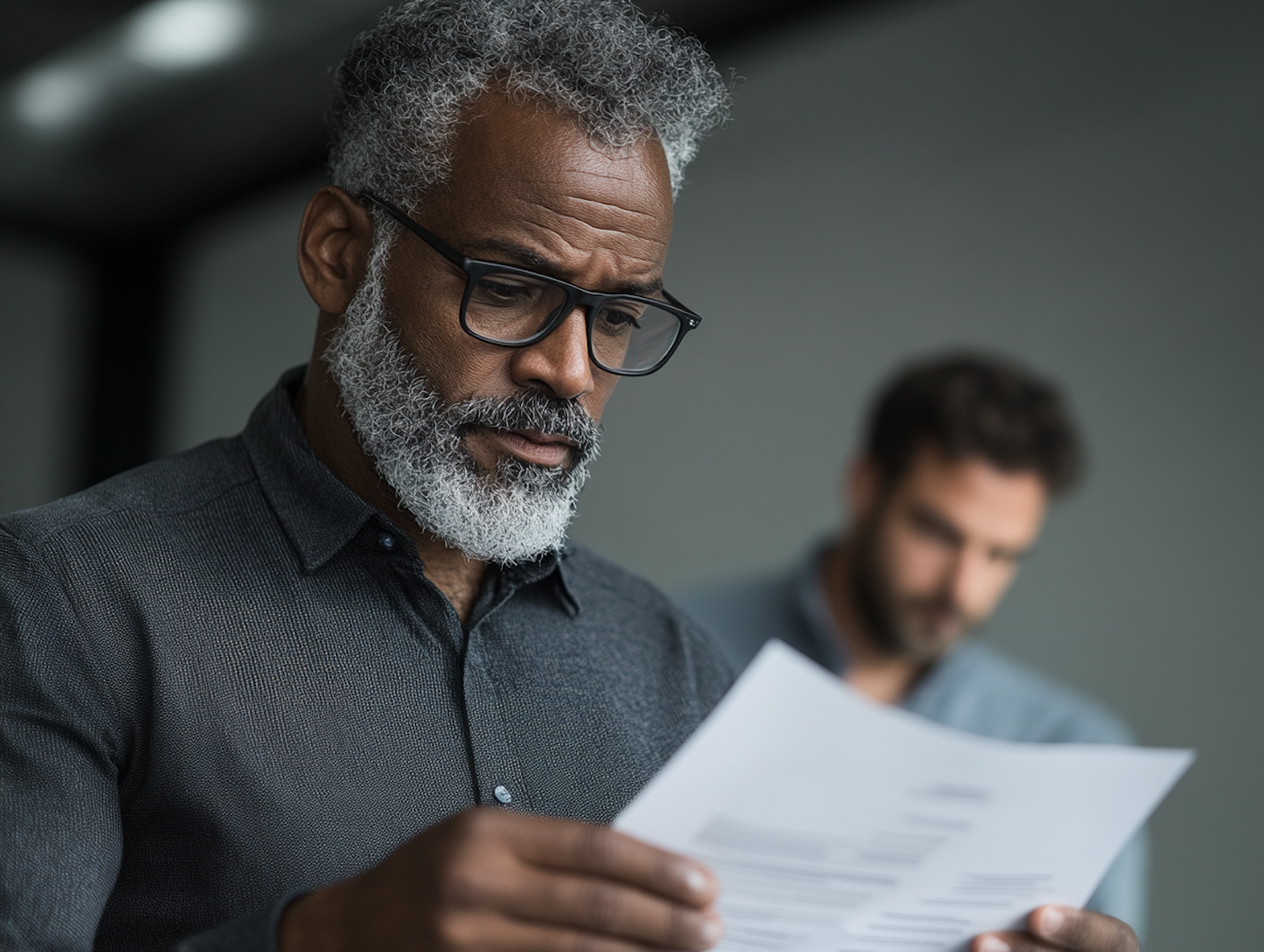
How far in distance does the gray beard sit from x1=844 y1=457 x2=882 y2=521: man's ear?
1908mm

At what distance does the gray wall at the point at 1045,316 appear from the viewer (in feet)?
9.61

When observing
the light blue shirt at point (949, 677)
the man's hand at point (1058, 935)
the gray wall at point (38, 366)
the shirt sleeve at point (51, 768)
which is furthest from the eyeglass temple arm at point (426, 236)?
the gray wall at point (38, 366)

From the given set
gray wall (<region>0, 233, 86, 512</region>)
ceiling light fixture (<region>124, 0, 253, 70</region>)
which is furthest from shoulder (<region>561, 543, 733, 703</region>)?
gray wall (<region>0, 233, 86, 512</region>)

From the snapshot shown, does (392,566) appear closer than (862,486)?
Yes

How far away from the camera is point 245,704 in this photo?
3.23ft

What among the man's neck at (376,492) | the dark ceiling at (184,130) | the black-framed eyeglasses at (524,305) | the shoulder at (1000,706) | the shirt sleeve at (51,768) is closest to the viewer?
the shirt sleeve at (51,768)

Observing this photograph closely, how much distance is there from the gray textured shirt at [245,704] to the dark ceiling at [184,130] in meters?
2.70

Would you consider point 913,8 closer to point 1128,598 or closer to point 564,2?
point 1128,598

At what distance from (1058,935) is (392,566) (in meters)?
0.64

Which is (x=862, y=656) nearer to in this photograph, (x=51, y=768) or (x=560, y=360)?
(x=560, y=360)

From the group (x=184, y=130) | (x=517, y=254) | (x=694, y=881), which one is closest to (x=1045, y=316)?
(x=517, y=254)

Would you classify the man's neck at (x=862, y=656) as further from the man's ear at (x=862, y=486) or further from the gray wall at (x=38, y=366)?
the gray wall at (x=38, y=366)

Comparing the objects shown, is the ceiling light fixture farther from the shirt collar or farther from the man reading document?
the shirt collar

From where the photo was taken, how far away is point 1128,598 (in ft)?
10.2
